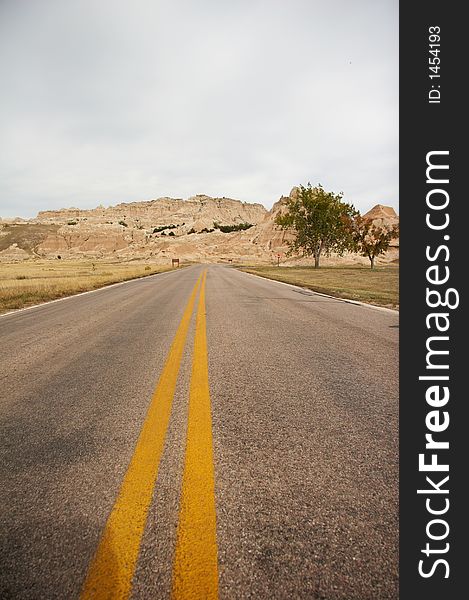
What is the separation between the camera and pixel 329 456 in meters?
2.24

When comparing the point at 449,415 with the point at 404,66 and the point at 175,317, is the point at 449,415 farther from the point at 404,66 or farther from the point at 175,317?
the point at 175,317

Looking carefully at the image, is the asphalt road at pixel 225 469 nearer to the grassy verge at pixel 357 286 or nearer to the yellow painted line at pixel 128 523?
the yellow painted line at pixel 128 523

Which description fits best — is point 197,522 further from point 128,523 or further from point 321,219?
point 321,219

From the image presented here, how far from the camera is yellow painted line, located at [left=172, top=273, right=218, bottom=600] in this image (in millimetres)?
1329

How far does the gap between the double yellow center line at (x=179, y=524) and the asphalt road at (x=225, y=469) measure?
0.02 meters

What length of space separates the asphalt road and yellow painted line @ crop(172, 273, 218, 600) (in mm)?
14

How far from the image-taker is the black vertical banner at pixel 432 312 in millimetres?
1562

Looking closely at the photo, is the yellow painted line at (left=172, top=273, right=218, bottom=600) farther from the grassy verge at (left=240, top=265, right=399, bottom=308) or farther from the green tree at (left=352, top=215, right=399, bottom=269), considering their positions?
the green tree at (left=352, top=215, right=399, bottom=269)

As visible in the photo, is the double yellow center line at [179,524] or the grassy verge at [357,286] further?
the grassy verge at [357,286]

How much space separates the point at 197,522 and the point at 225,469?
464 mm

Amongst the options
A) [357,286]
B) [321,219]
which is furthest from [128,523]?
[321,219]

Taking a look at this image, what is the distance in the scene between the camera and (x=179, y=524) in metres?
1.63

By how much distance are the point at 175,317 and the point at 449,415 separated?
22.4 ft

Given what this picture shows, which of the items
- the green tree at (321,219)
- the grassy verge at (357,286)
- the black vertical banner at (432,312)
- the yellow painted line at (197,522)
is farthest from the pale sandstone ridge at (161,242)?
the yellow painted line at (197,522)
